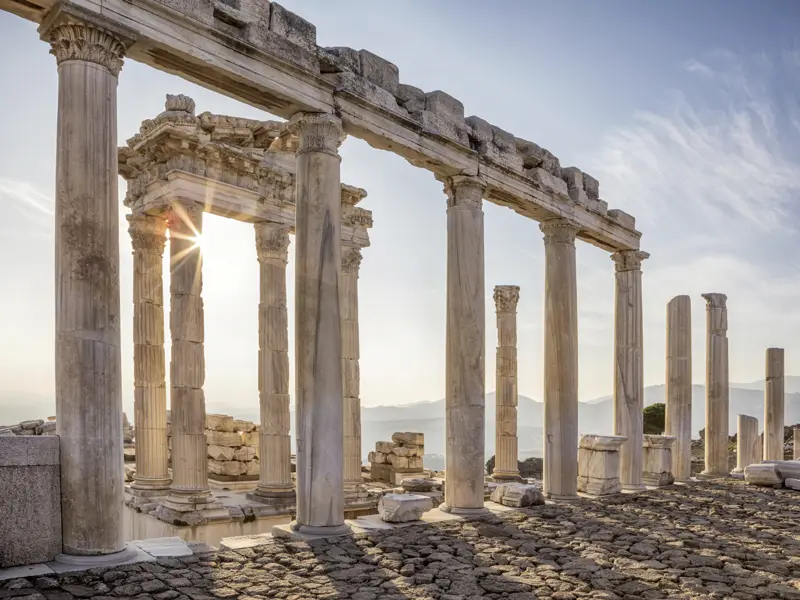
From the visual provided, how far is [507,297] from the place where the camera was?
26750 mm

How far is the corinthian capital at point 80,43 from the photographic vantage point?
839 centimetres

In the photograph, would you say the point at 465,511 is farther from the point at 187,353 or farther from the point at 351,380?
the point at 187,353

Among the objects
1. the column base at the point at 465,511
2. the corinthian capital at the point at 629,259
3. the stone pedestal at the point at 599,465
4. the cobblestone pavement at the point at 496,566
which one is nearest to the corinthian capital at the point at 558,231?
the corinthian capital at the point at 629,259

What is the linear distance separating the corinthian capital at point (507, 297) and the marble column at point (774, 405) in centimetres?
1040

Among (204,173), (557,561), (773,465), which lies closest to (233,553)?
(557,561)

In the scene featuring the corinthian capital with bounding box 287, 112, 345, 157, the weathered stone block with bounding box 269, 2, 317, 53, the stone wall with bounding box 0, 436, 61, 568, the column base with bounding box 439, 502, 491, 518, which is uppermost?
the weathered stone block with bounding box 269, 2, 317, 53

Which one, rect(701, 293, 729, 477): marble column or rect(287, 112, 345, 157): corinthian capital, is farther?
rect(701, 293, 729, 477): marble column

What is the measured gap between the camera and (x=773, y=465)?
20266mm

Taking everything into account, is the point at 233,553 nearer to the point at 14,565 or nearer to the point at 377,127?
the point at 14,565

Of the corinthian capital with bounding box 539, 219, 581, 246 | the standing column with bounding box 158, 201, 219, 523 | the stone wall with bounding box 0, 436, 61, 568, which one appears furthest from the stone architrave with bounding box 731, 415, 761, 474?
the stone wall with bounding box 0, 436, 61, 568

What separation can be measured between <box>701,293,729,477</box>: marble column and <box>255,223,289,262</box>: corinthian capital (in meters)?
15.6

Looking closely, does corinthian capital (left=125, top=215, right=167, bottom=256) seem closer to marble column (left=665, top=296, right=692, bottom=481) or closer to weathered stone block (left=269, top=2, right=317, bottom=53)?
weathered stone block (left=269, top=2, right=317, bottom=53)

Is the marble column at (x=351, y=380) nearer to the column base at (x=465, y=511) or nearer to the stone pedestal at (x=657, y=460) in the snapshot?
the column base at (x=465, y=511)

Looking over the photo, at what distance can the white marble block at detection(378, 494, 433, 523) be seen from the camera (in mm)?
11641
